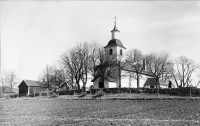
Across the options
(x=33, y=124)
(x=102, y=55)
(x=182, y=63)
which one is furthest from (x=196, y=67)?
(x=33, y=124)

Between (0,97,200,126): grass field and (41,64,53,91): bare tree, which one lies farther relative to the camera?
(41,64,53,91): bare tree

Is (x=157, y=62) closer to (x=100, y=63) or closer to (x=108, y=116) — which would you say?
(x=100, y=63)

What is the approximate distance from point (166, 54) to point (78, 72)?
1054 inches

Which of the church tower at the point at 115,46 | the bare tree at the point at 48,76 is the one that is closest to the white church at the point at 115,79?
the church tower at the point at 115,46

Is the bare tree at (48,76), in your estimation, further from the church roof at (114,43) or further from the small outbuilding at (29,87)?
the church roof at (114,43)

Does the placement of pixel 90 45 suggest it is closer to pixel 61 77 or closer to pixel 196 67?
pixel 61 77

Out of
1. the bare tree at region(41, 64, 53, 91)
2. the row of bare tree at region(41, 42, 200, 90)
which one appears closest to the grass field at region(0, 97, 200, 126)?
the row of bare tree at region(41, 42, 200, 90)

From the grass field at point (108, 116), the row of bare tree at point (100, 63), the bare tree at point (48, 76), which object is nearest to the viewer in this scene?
the grass field at point (108, 116)

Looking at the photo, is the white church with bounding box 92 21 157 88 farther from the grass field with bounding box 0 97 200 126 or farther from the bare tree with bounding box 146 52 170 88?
the grass field with bounding box 0 97 200 126

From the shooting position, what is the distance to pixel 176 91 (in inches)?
1268

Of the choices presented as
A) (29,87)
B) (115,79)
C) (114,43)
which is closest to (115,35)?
(114,43)

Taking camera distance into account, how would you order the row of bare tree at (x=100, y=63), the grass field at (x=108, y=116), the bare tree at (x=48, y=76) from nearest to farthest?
the grass field at (x=108, y=116), the row of bare tree at (x=100, y=63), the bare tree at (x=48, y=76)

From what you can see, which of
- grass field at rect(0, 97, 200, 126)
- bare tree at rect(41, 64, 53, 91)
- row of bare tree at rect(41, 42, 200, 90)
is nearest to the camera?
grass field at rect(0, 97, 200, 126)

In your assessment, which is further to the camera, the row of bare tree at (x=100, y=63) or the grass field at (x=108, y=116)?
the row of bare tree at (x=100, y=63)
